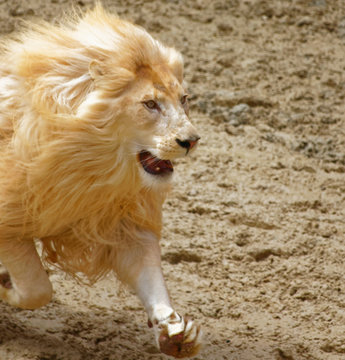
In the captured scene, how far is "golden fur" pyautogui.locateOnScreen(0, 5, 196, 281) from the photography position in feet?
10.8

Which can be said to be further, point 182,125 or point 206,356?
point 206,356

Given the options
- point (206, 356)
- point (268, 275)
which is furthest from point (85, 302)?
point (268, 275)

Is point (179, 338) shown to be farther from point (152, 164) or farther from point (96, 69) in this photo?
point (96, 69)

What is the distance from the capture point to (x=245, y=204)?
5211 millimetres

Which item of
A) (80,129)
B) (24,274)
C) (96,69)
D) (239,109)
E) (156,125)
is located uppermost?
(96,69)

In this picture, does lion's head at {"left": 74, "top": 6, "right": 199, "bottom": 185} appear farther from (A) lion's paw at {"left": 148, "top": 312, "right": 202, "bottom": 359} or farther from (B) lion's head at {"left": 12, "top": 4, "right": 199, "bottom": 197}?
(A) lion's paw at {"left": 148, "top": 312, "right": 202, "bottom": 359}

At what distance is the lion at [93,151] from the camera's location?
10.7ft

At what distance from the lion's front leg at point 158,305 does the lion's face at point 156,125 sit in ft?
1.46

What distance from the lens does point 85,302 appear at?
14.2ft

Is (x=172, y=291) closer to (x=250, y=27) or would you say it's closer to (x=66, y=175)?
(x=66, y=175)

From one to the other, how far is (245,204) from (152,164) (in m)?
1.98

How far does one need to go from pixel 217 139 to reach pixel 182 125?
265 centimetres

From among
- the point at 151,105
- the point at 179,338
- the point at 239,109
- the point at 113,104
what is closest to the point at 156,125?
the point at 151,105

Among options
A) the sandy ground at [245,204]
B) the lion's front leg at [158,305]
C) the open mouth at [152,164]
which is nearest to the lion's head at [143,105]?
the open mouth at [152,164]
